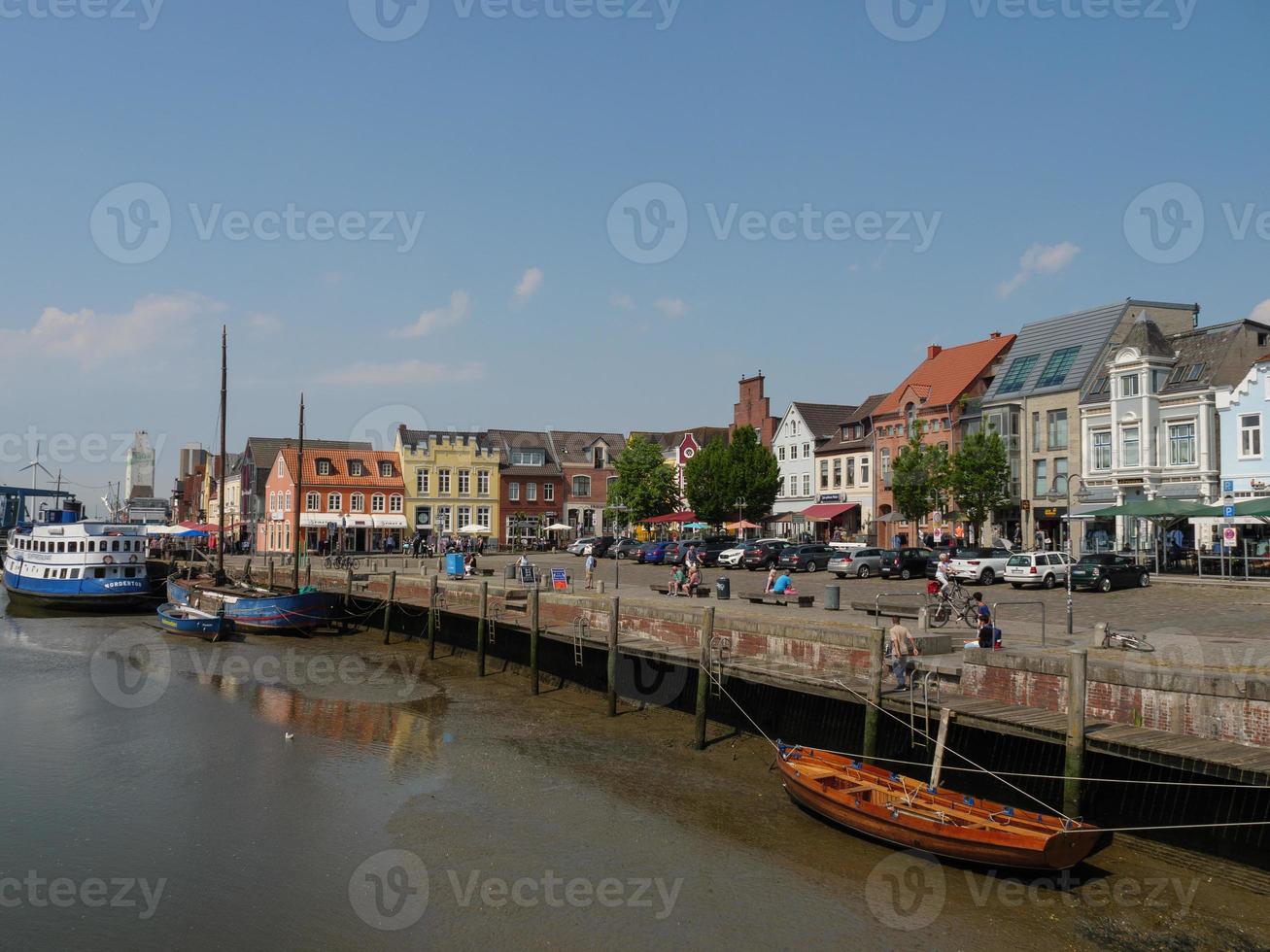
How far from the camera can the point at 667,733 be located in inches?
942

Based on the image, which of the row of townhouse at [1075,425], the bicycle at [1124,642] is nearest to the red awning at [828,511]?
the row of townhouse at [1075,425]

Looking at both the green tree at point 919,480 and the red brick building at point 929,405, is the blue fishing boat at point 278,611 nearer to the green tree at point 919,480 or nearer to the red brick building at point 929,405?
the green tree at point 919,480

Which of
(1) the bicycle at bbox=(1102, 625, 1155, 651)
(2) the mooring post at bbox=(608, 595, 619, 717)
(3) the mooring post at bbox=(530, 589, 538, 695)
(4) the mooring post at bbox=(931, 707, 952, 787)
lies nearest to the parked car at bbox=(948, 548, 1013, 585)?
(3) the mooring post at bbox=(530, 589, 538, 695)

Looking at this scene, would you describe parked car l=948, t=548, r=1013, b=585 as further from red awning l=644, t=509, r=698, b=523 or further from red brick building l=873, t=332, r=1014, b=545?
red awning l=644, t=509, r=698, b=523

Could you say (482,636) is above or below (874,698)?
below

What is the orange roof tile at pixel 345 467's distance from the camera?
78.5 metres

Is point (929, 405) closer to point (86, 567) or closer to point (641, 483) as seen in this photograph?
point (641, 483)

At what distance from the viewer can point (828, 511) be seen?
70.4 meters

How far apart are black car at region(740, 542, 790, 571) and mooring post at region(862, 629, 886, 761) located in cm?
3125

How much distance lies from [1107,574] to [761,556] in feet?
60.6

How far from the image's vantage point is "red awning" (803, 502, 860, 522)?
6954 cm

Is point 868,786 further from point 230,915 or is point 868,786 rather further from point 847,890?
point 230,915

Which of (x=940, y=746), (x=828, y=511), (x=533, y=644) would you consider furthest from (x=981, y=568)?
(x=828, y=511)

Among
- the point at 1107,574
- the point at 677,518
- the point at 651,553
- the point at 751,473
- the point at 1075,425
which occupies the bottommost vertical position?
the point at 651,553
